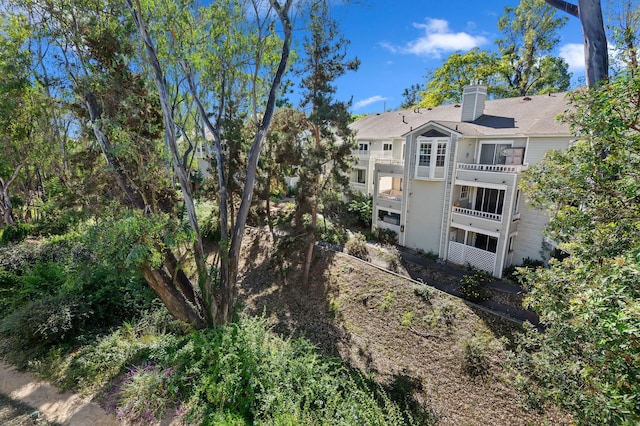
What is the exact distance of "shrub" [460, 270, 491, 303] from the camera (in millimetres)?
12781

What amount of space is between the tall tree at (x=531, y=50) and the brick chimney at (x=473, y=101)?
10.2 meters

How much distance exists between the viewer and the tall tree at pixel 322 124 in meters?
12.8

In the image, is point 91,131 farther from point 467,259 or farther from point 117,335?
point 467,259

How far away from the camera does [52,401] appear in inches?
237

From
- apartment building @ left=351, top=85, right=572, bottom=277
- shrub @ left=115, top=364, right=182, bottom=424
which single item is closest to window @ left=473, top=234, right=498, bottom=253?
apartment building @ left=351, top=85, right=572, bottom=277

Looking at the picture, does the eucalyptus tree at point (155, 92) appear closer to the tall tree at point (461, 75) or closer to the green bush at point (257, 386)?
the green bush at point (257, 386)

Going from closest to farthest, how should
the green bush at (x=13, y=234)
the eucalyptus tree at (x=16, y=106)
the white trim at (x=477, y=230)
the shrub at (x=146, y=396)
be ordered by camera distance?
1. the shrub at (x=146, y=396)
2. the eucalyptus tree at (x=16, y=106)
3. the white trim at (x=477, y=230)
4. the green bush at (x=13, y=234)

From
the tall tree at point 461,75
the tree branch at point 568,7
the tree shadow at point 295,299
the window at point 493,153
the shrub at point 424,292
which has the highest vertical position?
the tall tree at point 461,75

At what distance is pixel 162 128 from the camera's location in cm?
888

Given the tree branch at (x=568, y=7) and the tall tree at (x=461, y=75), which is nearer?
the tree branch at (x=568, y=7)

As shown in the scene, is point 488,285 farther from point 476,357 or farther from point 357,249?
point 357,249

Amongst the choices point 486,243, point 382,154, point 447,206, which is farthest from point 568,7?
point 382,154

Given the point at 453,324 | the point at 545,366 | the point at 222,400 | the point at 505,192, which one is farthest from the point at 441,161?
the point at 222,400

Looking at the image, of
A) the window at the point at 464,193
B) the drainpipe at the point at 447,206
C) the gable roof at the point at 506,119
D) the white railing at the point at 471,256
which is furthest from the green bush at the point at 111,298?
the window at the point at 464,193
